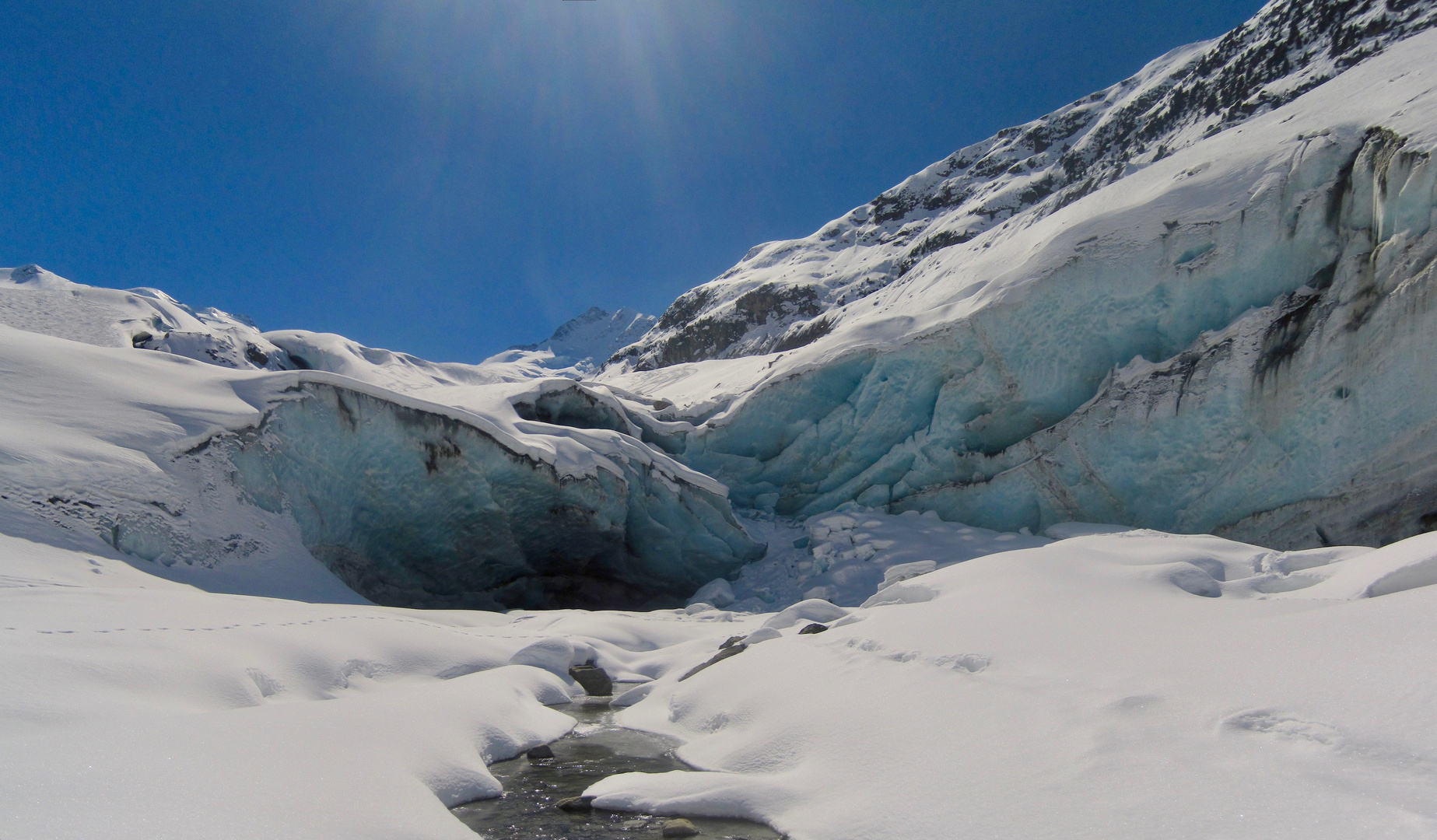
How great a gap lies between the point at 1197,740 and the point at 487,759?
14.7ft

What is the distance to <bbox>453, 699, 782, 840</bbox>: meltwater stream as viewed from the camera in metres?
3.84

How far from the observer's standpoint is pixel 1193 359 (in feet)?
37.5

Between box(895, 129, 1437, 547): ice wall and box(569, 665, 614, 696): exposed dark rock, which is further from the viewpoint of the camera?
box(895, 129, 1437, 547): ice wall

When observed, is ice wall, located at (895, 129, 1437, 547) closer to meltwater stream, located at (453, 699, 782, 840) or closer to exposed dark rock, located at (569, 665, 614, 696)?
exposed dark rock, located at (569, 665, 614, 696)

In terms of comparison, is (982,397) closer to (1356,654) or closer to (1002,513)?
(1002,513)

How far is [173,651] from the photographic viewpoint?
4.73 m

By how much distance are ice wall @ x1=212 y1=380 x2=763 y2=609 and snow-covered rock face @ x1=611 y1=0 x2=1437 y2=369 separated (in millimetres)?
12492

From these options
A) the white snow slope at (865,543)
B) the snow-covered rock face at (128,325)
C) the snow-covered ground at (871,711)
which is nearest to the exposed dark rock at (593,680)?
the white snow slope at (865,543)

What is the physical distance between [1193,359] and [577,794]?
11.8 metres

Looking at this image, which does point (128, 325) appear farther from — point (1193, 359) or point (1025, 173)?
point (1025, 173)

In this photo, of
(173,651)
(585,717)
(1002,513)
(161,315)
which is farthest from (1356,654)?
(161,315)

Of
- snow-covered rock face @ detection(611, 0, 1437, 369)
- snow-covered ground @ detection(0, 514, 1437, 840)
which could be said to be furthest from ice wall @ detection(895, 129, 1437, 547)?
snow-covered rock face @ detection(611, 0, 1437, 369)

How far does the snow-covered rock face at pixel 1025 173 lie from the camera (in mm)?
16828

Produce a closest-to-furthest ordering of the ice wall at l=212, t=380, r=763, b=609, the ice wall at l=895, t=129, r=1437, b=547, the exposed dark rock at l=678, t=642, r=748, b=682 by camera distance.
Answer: the exposed dark rock at l=678, t=642, r=748, b=682
the ice wall at l=895, t=129, r=1437, b=547
the ice wall at l=212, t=380, r=763, b=609
